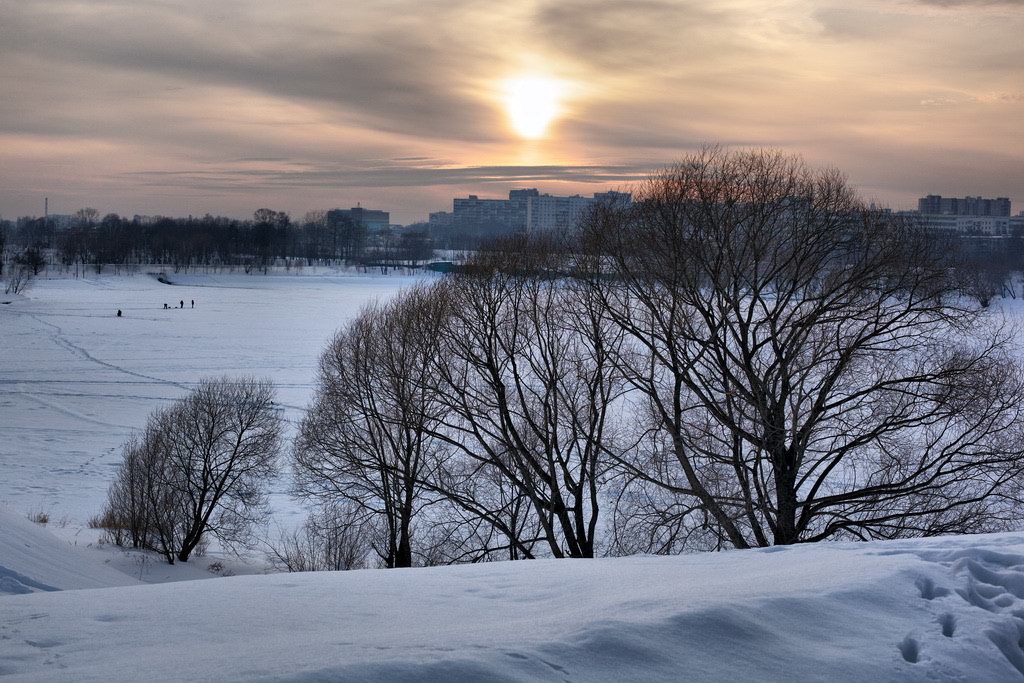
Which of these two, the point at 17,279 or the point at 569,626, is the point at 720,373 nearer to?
the point at 569,626

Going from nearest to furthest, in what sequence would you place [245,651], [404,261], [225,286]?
[245,651] < [225,286] < [404,261]

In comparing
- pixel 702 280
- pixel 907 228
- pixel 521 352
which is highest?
pixel 907 228

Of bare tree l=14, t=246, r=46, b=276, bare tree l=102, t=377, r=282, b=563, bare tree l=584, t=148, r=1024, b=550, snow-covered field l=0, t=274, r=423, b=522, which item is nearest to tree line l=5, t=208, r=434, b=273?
bare tree l=14, t=246, r=46, b=276

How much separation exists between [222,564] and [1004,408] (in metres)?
19.4

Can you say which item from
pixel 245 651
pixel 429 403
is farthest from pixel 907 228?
pixel 245 651

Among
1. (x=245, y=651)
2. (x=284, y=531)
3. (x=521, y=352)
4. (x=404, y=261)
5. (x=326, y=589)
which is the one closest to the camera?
(x=245, y=651)

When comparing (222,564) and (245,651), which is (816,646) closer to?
(245,651)

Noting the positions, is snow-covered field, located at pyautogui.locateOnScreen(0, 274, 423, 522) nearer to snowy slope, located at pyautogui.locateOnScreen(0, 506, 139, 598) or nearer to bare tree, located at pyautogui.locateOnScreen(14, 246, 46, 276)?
snowy slope, located at pyautogui.locateOnScreen(0, 506, 139, 598)

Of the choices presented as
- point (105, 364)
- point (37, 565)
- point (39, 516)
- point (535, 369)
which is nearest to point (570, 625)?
point (37, 565)

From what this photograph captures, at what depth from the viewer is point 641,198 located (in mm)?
19125

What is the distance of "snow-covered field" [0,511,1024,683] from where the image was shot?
475cm

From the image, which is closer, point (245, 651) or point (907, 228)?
point (245, 651)

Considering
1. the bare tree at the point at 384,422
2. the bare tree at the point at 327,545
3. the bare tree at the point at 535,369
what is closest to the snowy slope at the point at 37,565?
the bare tree at the point at 327,545

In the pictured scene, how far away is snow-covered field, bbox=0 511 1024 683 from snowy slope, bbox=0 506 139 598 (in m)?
2.43
